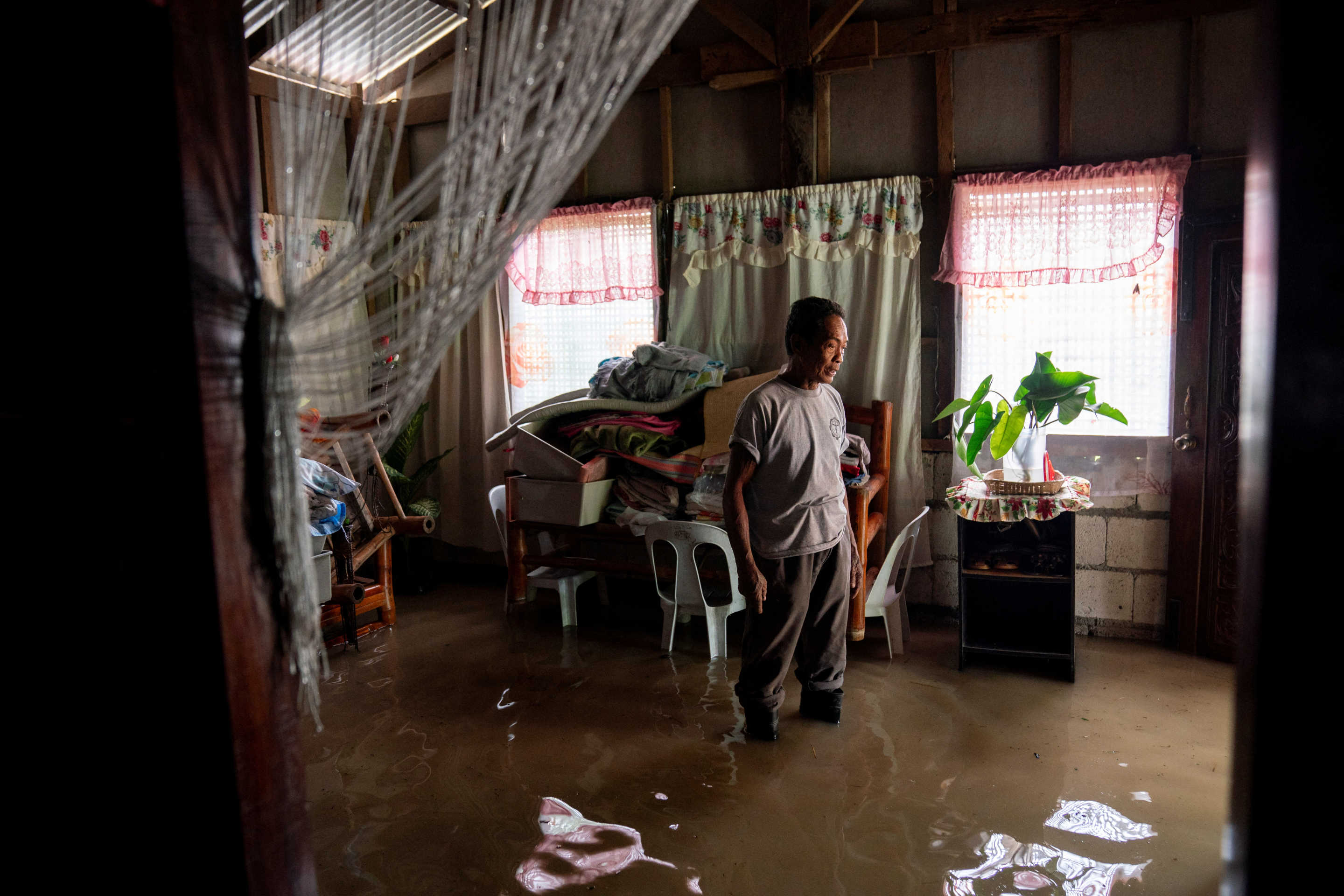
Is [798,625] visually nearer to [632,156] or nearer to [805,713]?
[805,713]

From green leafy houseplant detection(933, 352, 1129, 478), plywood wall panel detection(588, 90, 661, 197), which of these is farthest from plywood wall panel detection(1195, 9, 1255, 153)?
plywood wall panel detection(588, 90, 661, 197)

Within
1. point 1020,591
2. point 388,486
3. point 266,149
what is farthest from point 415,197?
point 266,149

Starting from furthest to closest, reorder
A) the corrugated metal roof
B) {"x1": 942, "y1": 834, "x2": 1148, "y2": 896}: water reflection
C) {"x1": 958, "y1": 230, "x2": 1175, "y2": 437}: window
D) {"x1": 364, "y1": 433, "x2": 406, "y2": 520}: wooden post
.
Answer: {"x1": 364, "y1": 433, "x2": 406, "y2": 520}: wooden post → {"x1": 958, "y1": 230, "x2": 1175, "y2": 437}: window → {"x1": 942, "y1": 834, "x2": 1148, "y2": 896}: water reflection → the corrugated metal roof

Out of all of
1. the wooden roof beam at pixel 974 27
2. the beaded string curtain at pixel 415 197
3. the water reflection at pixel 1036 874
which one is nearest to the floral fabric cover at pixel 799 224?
the wooden roof beam at pixel 974 27

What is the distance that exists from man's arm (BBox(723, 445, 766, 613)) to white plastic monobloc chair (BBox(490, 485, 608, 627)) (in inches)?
61.9

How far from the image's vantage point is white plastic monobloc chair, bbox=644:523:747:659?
358cm

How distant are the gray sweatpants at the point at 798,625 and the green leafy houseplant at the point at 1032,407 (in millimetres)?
983

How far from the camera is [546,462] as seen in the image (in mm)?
4055

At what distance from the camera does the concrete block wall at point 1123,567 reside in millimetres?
3770

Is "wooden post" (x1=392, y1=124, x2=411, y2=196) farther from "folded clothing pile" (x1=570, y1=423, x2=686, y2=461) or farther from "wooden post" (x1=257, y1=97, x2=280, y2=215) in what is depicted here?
"folded clothing pile" (x1=570, y1=423, x2=686, y2=461)

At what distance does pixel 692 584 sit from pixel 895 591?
893mm

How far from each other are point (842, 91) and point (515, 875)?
11.9ft

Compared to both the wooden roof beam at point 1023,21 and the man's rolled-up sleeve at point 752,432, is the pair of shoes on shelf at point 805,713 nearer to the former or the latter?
the man's rolled-up sleeve at point 752,432

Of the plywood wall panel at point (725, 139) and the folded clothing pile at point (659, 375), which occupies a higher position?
the plywood wall panel at point (725, 139)
